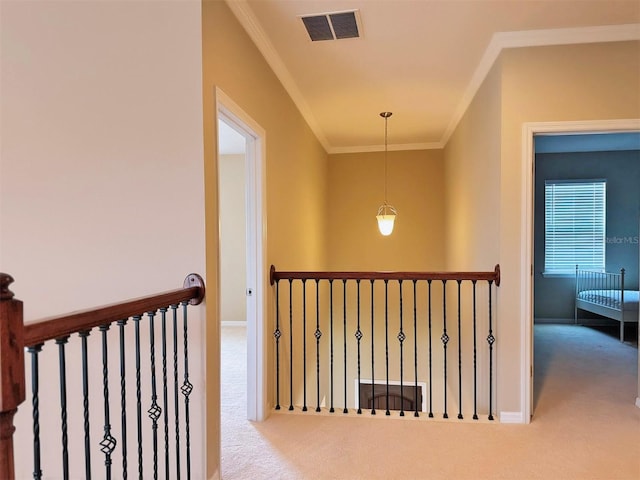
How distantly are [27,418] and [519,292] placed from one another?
310 cm

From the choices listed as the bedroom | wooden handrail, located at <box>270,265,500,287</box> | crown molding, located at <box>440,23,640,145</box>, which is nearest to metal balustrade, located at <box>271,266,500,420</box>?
wooden handrail, located at <box>270,265,500,287</box>

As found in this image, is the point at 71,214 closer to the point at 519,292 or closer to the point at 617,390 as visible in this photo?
the point at 519,292

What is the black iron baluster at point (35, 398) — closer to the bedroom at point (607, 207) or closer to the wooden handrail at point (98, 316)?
the wooden handrail at point (98, 316)

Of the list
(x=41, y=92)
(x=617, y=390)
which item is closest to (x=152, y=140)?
(x=41, y=92)

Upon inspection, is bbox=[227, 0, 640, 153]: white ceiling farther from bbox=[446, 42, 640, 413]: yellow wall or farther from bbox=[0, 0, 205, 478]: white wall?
bbox=[0, 0, 205, 478]: white wall

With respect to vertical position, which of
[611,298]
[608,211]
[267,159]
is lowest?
[611,298]

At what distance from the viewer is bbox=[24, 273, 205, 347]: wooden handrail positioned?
104cm

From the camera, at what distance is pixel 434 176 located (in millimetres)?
5727

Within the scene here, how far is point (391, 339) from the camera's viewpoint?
5.95m

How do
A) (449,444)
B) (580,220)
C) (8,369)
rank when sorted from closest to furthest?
(8,369) < (449,444) < (580,220)

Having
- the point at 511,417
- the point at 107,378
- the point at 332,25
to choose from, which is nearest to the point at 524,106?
the point at 332,25

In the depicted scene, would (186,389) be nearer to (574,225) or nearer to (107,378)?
(107,378)

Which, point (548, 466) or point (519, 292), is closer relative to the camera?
point (548, 466)

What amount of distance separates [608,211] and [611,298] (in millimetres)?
1782
